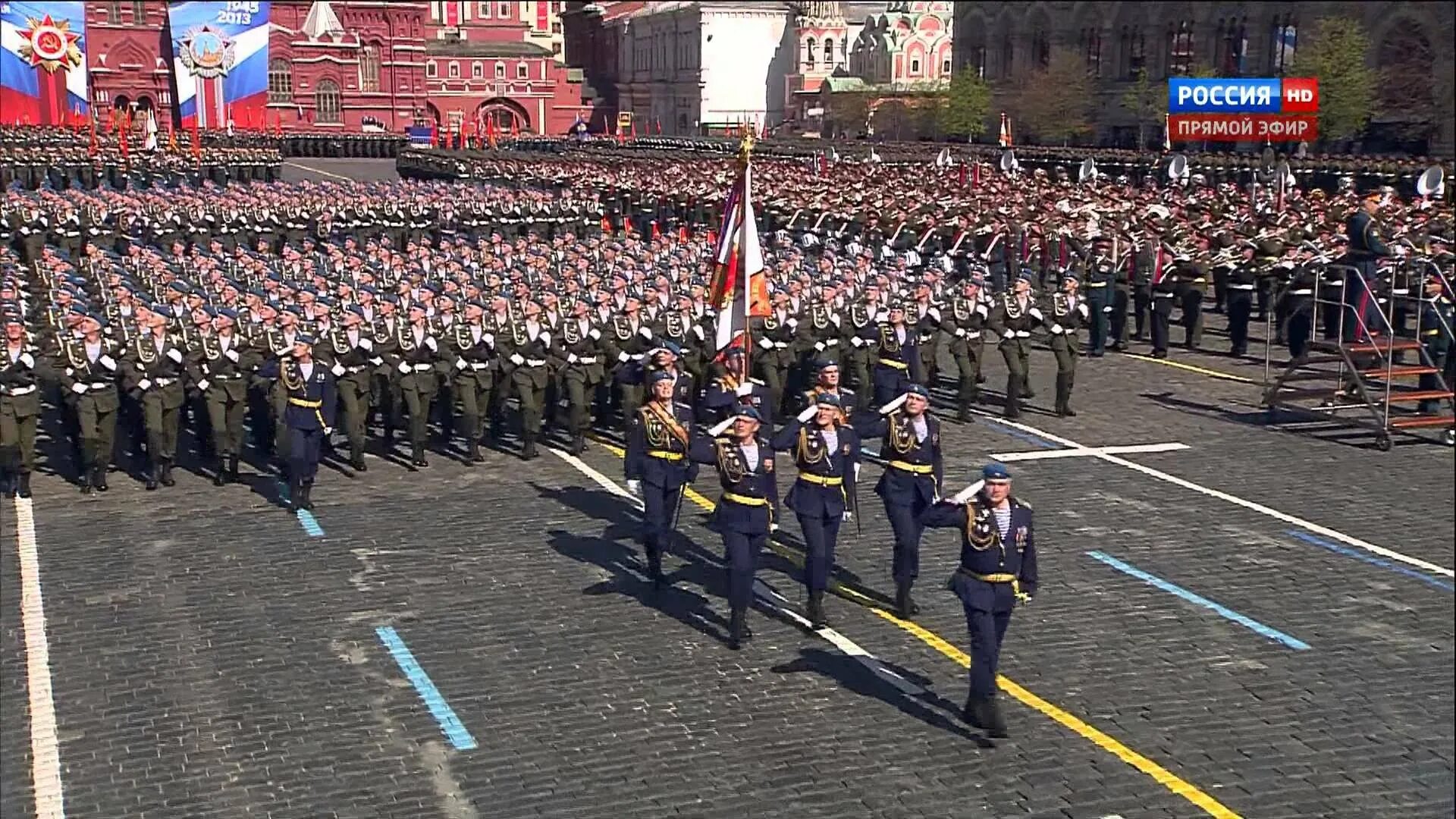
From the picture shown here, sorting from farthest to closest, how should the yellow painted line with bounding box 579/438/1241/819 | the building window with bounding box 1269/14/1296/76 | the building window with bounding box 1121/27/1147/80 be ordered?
the building window with bounding box 1121/27/1147/80, the building window with bounding box 1269/14/1296/76, the yellow painted line with bounding box 579/438/1241/819

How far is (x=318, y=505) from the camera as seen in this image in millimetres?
15711

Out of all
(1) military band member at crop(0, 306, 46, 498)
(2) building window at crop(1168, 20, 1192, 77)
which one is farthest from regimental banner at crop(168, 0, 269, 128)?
(1) military band member at crop(0, 306, 46, 498)

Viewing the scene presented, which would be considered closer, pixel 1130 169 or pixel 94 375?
pixel 94 375

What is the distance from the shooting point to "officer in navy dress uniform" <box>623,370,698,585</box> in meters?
12.9

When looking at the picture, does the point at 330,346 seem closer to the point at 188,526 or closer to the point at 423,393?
the point at 423,393

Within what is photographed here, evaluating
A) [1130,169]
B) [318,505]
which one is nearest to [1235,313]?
[318,505]

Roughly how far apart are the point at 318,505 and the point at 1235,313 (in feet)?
49.9

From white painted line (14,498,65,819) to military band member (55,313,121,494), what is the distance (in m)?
1.25

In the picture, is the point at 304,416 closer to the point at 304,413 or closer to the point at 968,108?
the point at 304,413

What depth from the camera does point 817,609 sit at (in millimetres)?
11977

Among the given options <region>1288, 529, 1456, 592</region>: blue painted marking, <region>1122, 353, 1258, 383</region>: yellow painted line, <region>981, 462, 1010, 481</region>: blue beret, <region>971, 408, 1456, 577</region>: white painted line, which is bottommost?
<region>1288, 529, 1456, 592</region>: blue painted marking

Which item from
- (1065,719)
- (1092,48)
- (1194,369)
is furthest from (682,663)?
(1092,48)

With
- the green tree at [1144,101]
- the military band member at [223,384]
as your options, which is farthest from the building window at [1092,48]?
the military band member at [223,384]

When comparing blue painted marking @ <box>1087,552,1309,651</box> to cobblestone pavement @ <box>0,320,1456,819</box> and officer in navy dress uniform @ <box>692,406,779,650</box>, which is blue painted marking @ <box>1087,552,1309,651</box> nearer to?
cobblestone pavement @ <box>0,320,1456,819</box>
